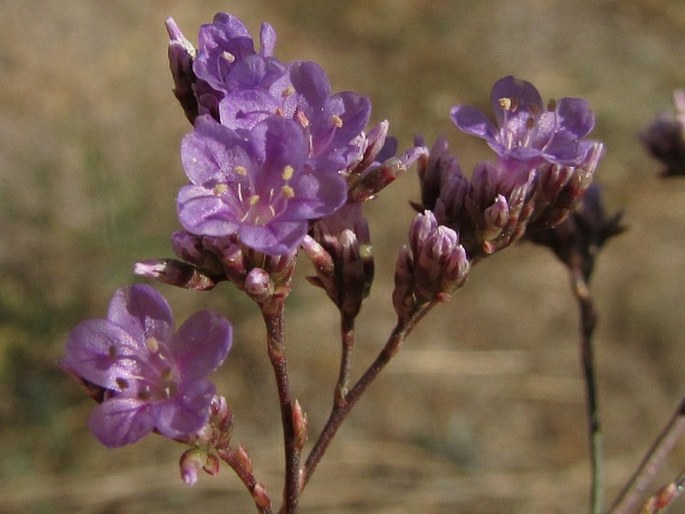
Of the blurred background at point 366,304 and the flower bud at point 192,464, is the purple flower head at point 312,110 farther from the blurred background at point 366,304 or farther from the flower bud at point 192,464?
the blurred background at point 366,304

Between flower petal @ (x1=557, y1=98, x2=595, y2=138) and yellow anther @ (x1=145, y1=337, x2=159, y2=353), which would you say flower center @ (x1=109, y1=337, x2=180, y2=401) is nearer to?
yellow anther @ (x1=145, y1=337, x2=159, y2=353)

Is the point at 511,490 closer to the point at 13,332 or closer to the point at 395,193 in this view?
the point at 395,193

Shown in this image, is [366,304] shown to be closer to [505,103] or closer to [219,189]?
[505,103]

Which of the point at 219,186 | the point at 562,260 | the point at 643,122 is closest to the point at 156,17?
the point at 643,122

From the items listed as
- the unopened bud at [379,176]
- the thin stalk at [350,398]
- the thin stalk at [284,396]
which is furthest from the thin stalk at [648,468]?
the unopened bud at [379,176]

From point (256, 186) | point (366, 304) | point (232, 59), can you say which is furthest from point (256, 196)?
→ point (366, 304)
